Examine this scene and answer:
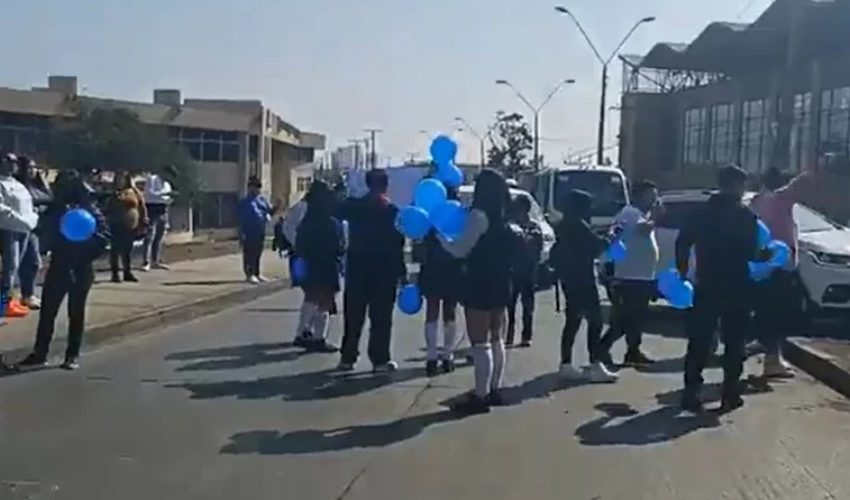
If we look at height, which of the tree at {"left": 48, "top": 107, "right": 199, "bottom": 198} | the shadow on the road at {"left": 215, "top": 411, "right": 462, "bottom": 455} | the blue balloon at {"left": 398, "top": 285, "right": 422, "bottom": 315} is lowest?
the shadow on the road at {"left": 215, "top": 411, "right": 462, "bottom": 455}

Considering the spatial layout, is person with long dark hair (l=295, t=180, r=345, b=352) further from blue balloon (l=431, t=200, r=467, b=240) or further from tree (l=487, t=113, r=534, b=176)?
tree (l=487, t=113, r=534, b=176)

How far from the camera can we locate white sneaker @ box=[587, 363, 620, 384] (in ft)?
41.4

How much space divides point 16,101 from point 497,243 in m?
58.9

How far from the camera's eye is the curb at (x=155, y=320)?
45.6 ft

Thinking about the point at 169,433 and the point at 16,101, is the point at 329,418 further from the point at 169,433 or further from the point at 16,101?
the point at 16,101

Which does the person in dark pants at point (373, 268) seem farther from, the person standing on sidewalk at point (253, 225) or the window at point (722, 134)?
the window at point (722, 134)

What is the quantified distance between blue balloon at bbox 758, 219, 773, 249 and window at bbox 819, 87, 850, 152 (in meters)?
44.3

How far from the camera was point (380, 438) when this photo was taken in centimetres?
→ 955

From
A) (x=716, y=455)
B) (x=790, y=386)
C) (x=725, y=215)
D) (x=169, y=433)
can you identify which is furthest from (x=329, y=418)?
(x=790, y=386)

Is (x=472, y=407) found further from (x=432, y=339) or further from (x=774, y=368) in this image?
(x=774, y=368)

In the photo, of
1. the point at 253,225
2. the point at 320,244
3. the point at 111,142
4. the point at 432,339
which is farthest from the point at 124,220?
the point at 111,142

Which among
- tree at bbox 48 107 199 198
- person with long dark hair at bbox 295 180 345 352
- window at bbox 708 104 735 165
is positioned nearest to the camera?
person with long dark hair at bbox 295 180 345 352

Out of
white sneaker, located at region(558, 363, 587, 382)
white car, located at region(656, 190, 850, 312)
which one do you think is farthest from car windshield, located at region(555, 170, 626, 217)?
white sneaker, located at region(558, 363, 587, 382)

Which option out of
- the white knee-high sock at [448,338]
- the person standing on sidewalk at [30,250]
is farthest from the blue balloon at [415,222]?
the person standing on sidewalk at [30,250]
